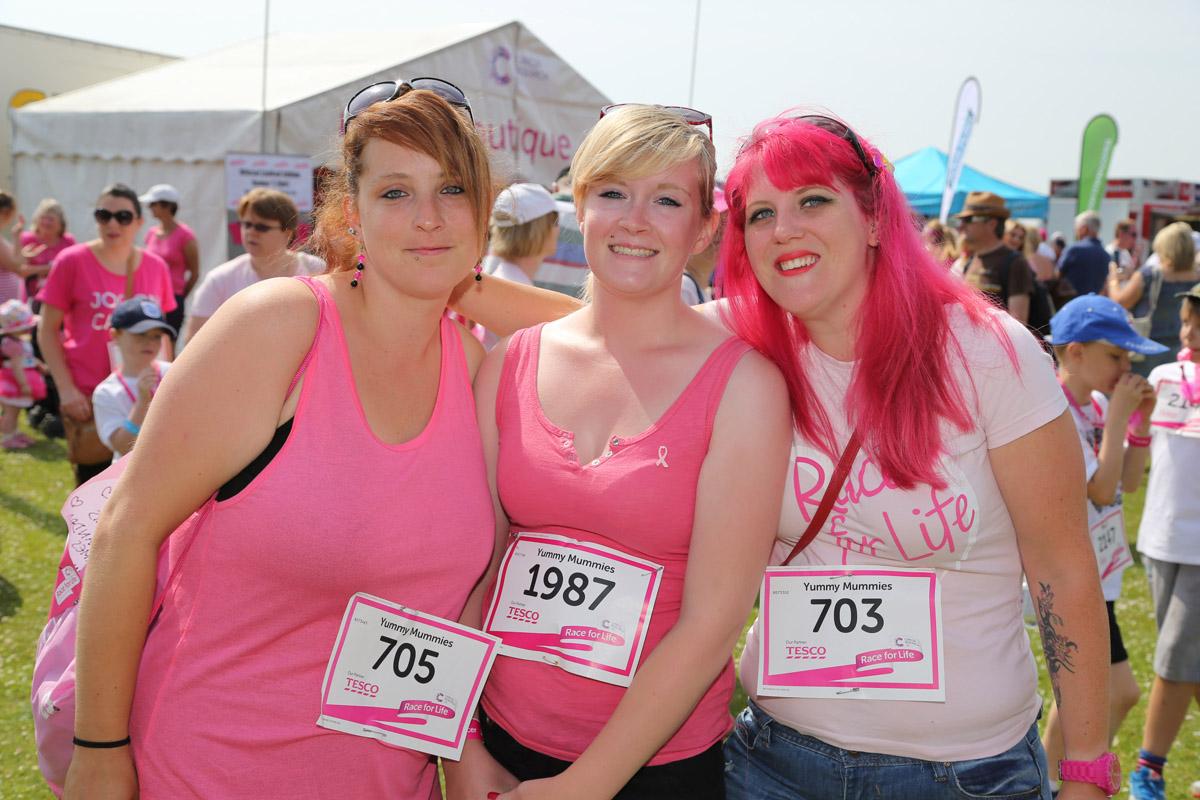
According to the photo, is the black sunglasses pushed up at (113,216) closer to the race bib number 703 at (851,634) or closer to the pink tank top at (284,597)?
the pink tank top at (284,597)

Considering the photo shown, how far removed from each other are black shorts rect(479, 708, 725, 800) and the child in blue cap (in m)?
2.01

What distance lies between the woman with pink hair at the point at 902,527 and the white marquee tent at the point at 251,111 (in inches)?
326

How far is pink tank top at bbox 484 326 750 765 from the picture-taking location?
187 cm

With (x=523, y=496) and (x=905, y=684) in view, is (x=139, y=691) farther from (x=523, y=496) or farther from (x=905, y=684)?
(x=905, y=684)

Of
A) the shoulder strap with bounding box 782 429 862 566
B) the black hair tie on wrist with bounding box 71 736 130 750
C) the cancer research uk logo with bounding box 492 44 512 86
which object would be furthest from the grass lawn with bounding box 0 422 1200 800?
the cancer research uk logo with bounding box 492 44 512 86

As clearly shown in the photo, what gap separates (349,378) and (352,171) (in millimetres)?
415

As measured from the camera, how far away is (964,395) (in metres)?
Answer: 1.89

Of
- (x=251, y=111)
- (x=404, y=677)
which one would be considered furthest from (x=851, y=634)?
(x=251, y=111)

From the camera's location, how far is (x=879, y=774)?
1.90m

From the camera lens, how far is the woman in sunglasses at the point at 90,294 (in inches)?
225

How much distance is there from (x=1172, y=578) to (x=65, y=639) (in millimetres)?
3789

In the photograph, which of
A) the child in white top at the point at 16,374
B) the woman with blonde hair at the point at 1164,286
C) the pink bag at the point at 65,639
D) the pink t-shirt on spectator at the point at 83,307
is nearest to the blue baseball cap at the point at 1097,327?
the pink bag at the point at 65,639

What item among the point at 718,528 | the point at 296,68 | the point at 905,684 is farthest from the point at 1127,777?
the point at 296,68

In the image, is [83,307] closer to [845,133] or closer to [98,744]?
[98,744]
